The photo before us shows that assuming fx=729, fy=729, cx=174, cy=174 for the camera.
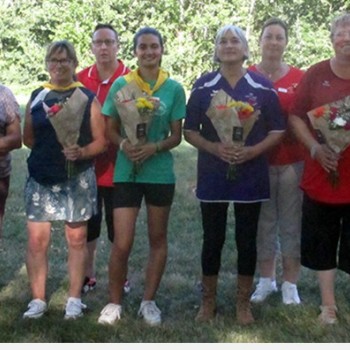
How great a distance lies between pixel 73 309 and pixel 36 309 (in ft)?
0.81

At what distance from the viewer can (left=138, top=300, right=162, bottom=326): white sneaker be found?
4.89 metres

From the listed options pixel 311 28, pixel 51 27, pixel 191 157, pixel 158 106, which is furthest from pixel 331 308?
pixel 311 28

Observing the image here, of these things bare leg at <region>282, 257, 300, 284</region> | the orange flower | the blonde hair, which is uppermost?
the blonde hair

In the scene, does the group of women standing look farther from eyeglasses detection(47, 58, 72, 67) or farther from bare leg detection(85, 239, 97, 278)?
bare leg detection(85, 239, 97, 278)

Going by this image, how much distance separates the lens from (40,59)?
1095 inches

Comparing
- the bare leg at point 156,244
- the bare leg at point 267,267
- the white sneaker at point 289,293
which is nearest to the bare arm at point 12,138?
the bare leg at point 156,244

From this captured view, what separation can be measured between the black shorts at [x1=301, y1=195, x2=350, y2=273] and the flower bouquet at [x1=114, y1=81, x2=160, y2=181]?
1153 mm

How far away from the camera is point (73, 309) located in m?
4.94

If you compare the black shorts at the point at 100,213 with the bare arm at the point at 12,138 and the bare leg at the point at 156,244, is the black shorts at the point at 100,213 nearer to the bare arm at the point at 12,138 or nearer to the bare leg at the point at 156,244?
the bare leg at the point at 156,244

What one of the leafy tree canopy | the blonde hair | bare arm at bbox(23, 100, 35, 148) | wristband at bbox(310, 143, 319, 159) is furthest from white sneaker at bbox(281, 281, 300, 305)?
the leafy tree canopy

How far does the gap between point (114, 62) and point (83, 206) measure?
3.94 ft

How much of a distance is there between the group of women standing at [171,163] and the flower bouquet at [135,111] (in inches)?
1.1

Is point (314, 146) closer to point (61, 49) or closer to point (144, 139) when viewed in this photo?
point (144, 139)

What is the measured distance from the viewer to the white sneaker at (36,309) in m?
4.89
